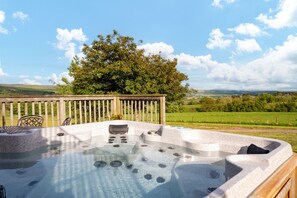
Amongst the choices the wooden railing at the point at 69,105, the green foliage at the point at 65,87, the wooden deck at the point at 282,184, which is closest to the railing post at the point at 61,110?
the wooden railing at the point at 69,105

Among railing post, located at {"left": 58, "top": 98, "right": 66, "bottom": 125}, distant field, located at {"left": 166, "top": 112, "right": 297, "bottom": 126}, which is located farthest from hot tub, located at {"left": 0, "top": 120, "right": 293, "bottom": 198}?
distant field, located at {"left": 166, "top": 112, "right": 297, "bottom": 126}

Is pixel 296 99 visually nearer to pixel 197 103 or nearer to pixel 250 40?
pixel 250 40

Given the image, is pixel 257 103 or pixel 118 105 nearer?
pixel 118 105

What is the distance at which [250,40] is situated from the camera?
1422cm

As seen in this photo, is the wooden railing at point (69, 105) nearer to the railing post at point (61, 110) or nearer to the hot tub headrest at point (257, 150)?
the railing post at point (61, 110)

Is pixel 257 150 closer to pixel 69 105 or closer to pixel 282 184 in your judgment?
pixel 282 184

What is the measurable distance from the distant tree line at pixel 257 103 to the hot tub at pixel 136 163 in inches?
503

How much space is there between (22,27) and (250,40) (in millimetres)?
13883

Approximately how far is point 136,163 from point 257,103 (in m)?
14.2

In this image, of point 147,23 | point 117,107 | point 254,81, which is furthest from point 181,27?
point 254,81

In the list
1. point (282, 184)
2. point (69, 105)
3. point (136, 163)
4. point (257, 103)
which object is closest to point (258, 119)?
point (257, 103)

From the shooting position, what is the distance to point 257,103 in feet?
49.9

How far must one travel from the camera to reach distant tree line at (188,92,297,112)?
1428cm

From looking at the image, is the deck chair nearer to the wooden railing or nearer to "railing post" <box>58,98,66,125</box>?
the wooden railing
